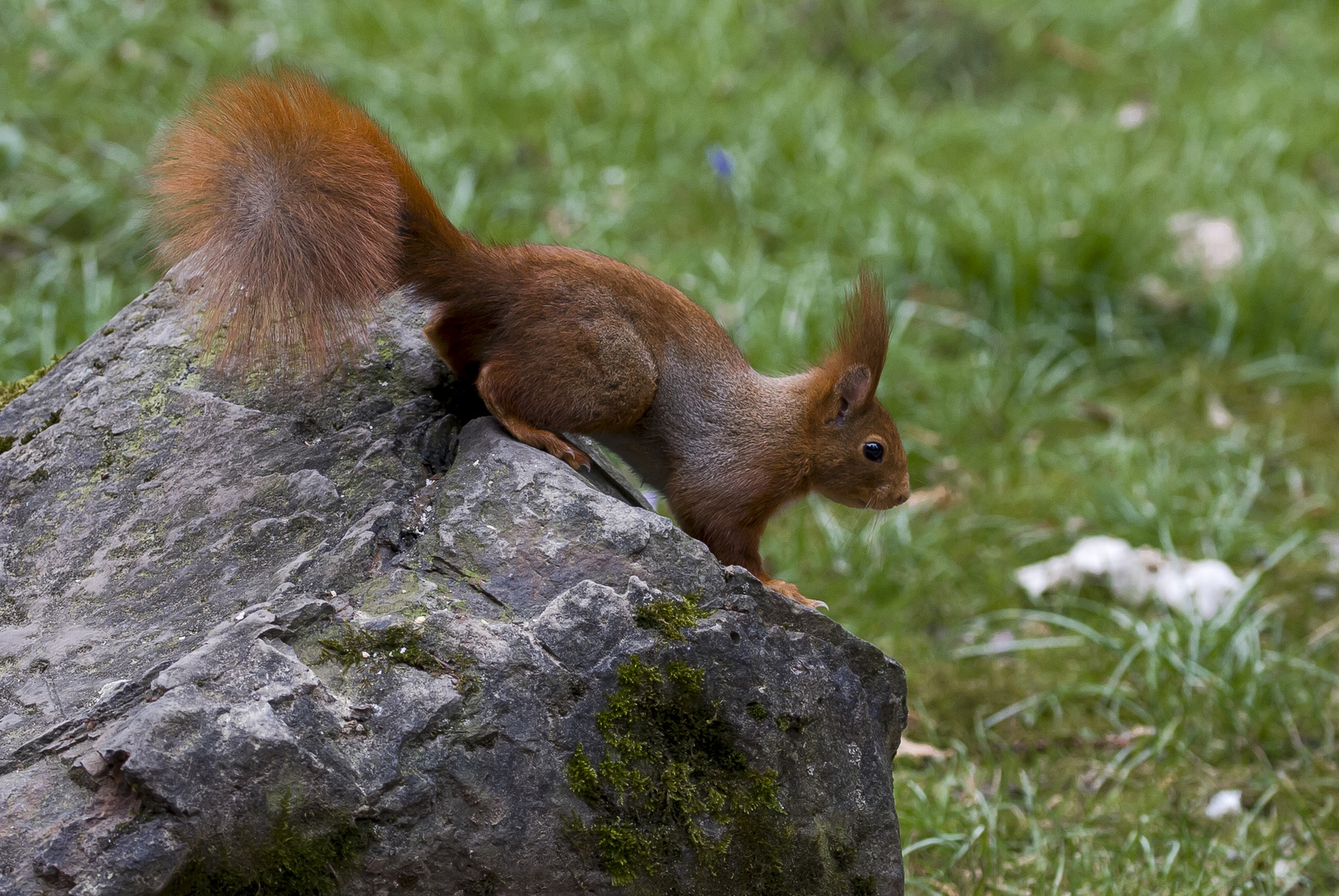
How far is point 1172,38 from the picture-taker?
782cm

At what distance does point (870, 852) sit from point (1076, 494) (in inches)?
107

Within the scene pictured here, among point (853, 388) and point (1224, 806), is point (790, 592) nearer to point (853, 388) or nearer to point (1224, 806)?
point (853, 388)

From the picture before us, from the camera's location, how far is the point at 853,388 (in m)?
2.58

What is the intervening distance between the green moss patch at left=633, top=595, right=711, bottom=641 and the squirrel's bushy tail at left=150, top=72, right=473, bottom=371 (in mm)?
666

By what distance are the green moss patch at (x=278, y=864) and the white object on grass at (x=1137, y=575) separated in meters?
2.78

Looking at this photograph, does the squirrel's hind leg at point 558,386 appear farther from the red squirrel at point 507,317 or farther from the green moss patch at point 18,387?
the green moss patch at point 18,387

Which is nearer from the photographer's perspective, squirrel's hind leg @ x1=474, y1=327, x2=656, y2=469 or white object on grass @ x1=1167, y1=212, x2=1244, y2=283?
squirrel's hind leg @ x1=474, y1=327, x2=656, y2=469

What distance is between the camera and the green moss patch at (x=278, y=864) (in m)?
1.63

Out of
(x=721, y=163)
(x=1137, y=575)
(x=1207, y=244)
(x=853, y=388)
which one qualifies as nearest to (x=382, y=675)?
(x=853, y=388)

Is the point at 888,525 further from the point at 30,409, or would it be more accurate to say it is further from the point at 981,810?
the point at 30,409

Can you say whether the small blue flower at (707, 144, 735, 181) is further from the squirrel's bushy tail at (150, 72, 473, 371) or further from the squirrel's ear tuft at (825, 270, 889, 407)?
A: the squirrel's bushy tail at (150, 72, 473, 371)

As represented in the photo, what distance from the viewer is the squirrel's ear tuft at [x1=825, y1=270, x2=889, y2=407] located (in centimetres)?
Answer: 253

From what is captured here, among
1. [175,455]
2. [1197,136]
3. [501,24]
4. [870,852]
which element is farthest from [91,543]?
[1197,136]

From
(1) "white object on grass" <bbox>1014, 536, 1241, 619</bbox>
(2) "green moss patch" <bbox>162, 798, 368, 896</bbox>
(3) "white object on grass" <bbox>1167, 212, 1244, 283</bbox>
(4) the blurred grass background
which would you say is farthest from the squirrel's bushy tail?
(3) "white object on grass" <bbox>1167, 212, 1244, 283</bbox>
